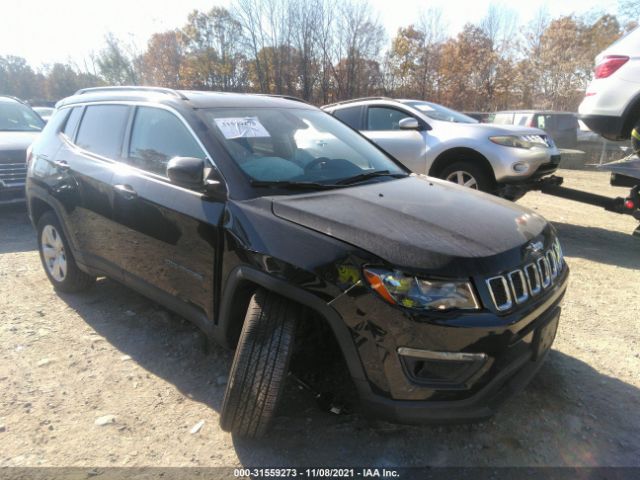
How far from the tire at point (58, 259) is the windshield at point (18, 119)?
4.53 metres

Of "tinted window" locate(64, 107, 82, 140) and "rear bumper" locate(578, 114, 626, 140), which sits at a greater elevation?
"tinted window" locate(64, 107, 82, 140)

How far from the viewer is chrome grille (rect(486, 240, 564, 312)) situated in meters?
1.88

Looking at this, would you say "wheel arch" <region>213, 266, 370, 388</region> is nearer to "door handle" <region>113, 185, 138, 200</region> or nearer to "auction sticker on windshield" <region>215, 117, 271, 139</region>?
"auction sticker on windshield" <region>215, 117, 271, 139</region>

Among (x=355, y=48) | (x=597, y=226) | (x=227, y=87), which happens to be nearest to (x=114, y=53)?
(x=227, y=87)

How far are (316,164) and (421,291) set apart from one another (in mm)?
1327

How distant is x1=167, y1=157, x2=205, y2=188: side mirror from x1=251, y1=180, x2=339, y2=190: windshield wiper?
0.93ft

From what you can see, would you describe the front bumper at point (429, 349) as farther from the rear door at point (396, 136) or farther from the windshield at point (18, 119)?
the windshield at point (18, 119)

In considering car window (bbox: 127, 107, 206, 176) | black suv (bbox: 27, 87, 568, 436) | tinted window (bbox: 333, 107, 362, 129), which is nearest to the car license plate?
black suv (bbox: 27, 87, 568, 436)

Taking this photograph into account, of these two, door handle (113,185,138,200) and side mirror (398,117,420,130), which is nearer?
door handle (113,185,138,200)

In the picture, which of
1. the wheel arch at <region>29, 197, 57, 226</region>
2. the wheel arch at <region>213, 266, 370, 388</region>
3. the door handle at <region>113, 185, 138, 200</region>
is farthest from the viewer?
the wheel arch at <region>29, 197, 57, 226</region>

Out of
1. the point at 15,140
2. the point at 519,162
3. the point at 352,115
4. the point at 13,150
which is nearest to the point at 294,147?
the point at 519,162

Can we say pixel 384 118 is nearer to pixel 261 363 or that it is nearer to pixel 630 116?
pixel 630 116

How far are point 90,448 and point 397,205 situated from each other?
6.45 ft

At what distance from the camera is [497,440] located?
7.46 feet
